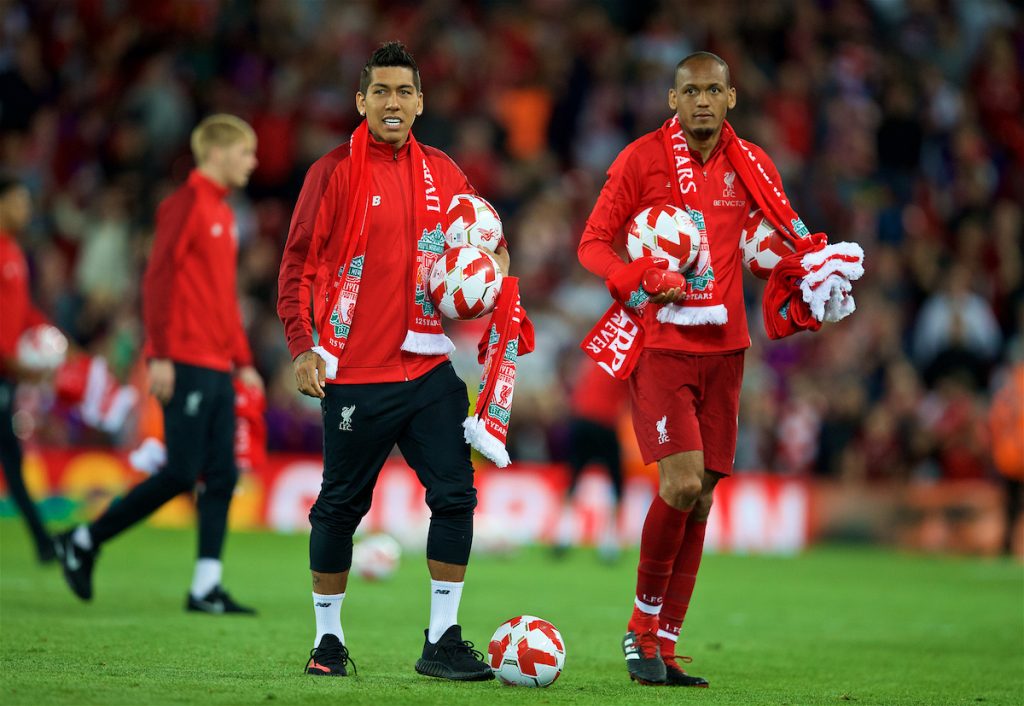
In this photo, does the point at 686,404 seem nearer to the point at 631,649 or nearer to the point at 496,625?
the point at 631,649

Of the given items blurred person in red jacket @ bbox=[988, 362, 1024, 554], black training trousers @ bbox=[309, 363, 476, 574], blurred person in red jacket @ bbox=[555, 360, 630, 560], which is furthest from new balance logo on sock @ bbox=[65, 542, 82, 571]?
blurred person in red jacket @ bbox=[988, 362, 1024, 554]

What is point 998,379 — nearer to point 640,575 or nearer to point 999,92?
point 999,92

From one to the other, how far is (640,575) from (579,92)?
1503 cm

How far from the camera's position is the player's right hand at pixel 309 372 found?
6.43 meters

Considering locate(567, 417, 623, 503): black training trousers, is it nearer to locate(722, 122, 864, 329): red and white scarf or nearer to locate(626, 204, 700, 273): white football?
locate(722, 122, 864, 329): red and white scarf

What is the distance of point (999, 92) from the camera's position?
2222 cm

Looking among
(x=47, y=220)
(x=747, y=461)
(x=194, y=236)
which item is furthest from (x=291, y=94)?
(x=194, y=236)

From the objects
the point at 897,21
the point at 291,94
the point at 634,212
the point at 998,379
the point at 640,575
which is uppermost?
the point at 897,21

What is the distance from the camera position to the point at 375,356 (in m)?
6.66

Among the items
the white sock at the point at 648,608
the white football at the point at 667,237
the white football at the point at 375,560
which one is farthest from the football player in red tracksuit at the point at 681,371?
the white football at the point at 375,560

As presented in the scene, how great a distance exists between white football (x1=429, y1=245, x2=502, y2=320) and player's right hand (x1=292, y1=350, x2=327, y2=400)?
0.60 m

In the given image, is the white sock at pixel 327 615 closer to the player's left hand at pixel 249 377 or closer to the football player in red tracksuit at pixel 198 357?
the football player in red tracksuit at pixel 198 357

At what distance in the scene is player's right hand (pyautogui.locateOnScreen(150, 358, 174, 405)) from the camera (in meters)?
9.12

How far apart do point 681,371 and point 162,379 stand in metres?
3.57
